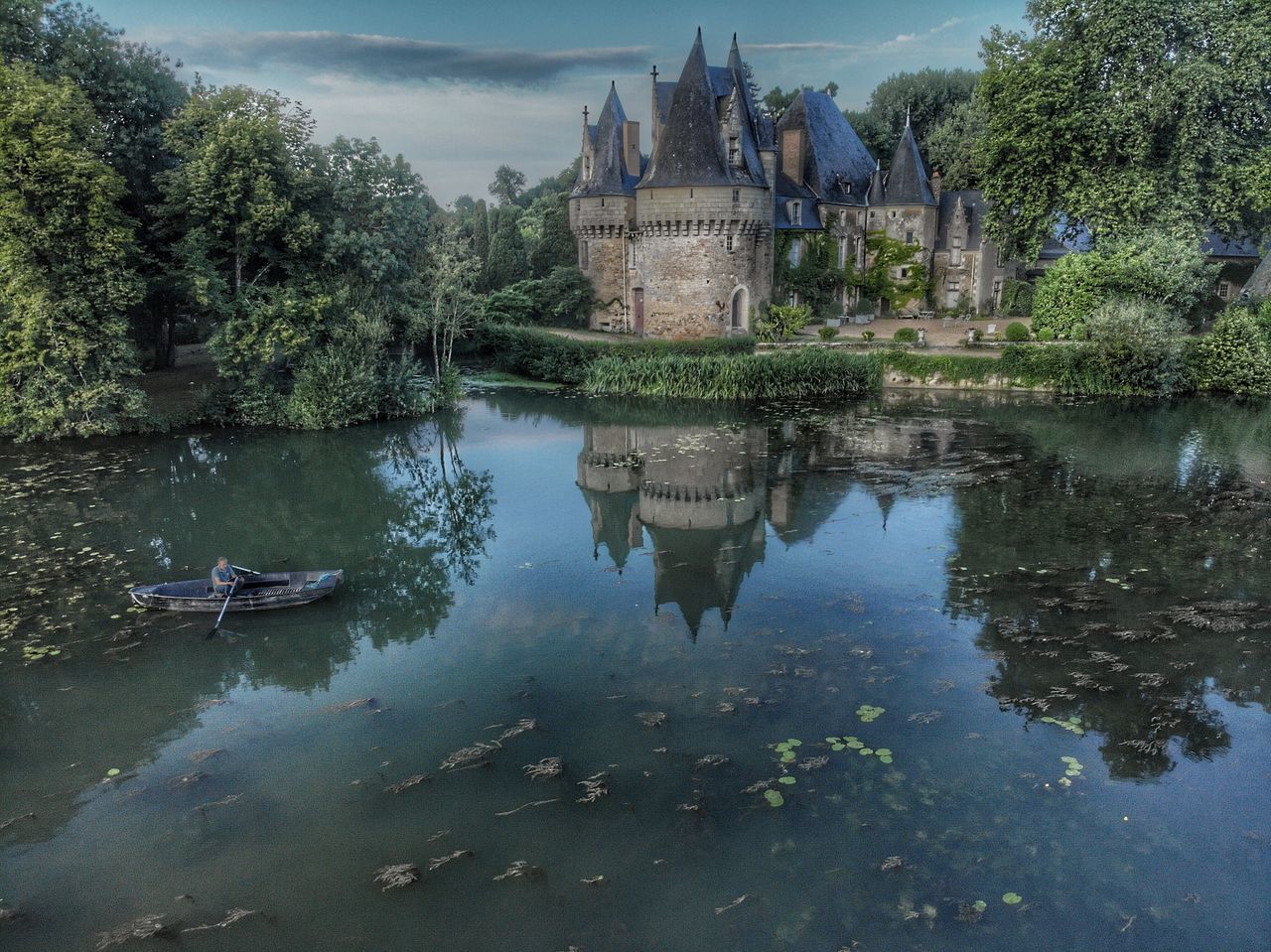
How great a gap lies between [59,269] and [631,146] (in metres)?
26.5

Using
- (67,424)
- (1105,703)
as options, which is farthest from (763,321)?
(1105,703)

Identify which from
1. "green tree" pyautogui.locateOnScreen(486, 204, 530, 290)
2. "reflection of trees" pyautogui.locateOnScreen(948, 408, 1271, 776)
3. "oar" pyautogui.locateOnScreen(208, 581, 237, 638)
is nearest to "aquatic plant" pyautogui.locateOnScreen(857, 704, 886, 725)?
"reflection of trees" pyautogui.locateOnScreen(948, 408, 1271, 776)

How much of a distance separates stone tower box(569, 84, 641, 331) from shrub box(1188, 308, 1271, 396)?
80.8 feet

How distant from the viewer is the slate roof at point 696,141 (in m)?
36.4

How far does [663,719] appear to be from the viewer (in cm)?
1037

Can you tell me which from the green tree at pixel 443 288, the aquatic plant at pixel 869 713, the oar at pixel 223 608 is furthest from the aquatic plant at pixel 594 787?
the green tree at pixel 443 288

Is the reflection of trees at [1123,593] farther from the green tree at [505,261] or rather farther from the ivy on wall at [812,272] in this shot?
the green tree at [505,261]

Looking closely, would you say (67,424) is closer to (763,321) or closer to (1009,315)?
(763,321)

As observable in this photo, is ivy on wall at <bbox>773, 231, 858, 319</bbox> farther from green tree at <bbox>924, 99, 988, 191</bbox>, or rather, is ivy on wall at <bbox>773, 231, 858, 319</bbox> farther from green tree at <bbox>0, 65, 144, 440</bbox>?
green tree at <bbox>0, 65, 144, 440</bbox>

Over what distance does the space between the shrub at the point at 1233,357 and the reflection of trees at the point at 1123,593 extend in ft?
40.2

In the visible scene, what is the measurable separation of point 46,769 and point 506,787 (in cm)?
521

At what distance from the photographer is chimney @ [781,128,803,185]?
42812 mm

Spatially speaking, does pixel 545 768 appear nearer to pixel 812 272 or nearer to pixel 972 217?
pixel 812 272

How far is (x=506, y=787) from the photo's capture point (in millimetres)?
9141
